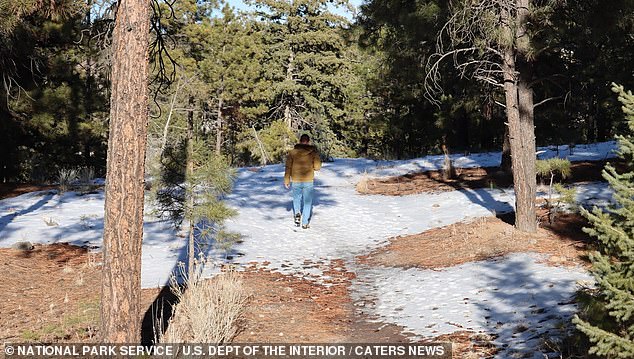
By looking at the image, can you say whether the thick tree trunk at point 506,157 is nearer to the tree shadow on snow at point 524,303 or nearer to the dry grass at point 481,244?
the dry grass at point 481,244

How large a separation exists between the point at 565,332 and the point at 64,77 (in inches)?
559

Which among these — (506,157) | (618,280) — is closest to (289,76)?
(506,157)

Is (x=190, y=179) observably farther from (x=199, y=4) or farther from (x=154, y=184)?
(x=199, y=4)

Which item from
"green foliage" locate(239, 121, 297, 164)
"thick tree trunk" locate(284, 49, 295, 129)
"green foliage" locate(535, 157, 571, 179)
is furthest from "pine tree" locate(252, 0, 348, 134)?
"green foliage" locate(535, 157, 571, 179)

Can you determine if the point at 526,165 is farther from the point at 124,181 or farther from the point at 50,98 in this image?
the point at 50,98

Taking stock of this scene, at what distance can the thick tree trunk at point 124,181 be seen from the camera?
479 cm

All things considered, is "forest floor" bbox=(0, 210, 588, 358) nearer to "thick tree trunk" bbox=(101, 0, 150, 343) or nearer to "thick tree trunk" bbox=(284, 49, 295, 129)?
"thick tree trunk" bbox=(101, 0, 150, 343)

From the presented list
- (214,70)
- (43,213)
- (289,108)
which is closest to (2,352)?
(43,213)

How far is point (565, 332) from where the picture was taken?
492cm

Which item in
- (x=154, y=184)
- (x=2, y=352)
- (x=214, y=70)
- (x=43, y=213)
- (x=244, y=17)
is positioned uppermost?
(x=244, y=17)

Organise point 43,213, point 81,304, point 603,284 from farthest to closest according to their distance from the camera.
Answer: point 43,213, point 81,304, point 603,284

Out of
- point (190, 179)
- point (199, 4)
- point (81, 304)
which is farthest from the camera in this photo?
point (199, 4)

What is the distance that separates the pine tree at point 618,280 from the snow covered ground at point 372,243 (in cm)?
118

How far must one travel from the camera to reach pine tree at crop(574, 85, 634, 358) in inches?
141
